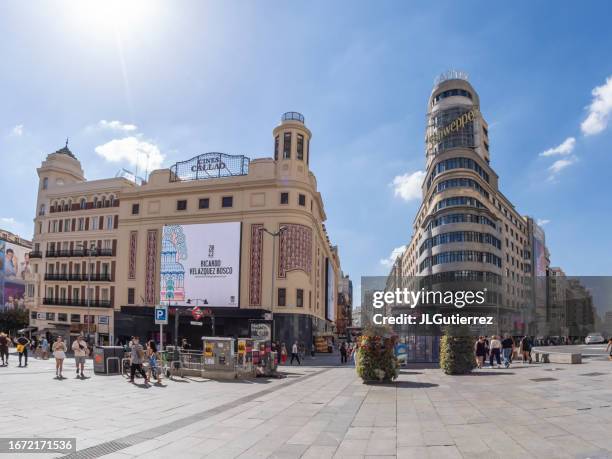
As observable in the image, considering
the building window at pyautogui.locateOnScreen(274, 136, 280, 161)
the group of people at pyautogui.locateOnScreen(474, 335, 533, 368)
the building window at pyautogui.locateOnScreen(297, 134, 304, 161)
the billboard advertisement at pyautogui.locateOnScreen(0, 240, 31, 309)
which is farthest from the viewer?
the billboard advertisement at pyautogui.locateOnScreen(0, 240, 31, 309)

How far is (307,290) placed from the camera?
156 ft

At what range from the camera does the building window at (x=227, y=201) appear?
160 ft

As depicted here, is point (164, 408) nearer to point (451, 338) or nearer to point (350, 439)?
point (350, 439)

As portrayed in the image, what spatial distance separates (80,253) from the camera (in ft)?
193

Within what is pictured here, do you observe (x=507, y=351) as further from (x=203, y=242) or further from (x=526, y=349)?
(x=203, y=242)

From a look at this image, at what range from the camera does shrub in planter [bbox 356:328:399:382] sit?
18.3m

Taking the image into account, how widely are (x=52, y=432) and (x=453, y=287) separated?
60.0 meters

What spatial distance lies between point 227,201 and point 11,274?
65609 millimetres

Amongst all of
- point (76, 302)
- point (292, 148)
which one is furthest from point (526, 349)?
point (76, 302)

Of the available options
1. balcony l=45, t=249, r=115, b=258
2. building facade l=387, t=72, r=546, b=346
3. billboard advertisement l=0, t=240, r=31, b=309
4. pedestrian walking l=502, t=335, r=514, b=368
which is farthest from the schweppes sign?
billboard advertisement l=0, t=240, r=31, b=309

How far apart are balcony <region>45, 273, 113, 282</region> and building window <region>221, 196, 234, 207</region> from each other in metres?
17.9

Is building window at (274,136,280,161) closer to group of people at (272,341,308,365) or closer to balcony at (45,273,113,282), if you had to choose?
group of people at (272,341,308,365)

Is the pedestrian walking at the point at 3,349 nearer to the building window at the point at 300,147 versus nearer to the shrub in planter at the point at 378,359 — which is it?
the shrub in planter at the point at 378,359

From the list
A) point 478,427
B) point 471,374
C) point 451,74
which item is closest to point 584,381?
point 471,374
